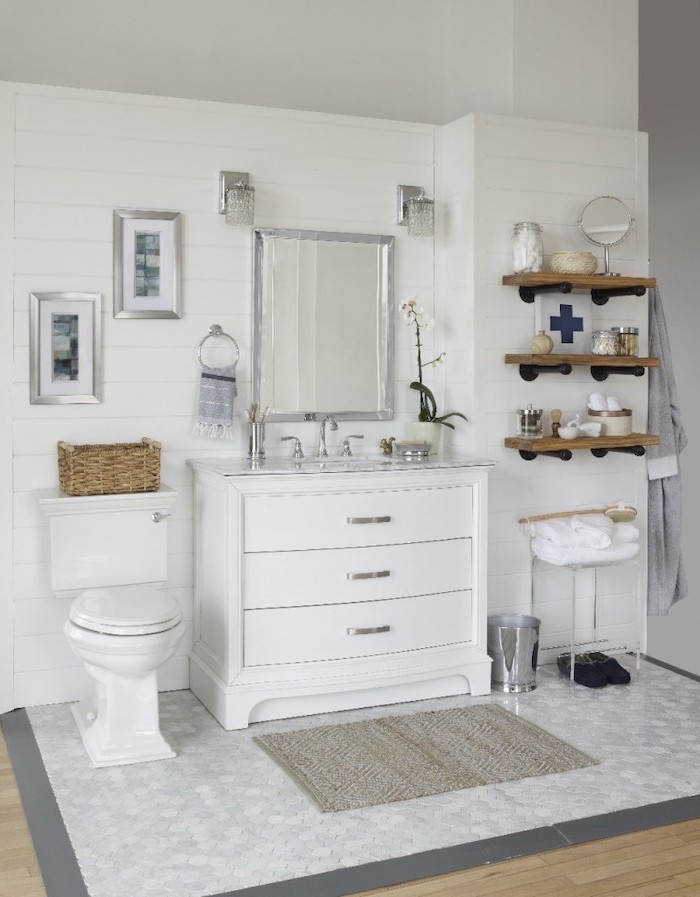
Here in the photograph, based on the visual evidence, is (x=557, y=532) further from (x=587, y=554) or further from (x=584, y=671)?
(x=584, y=671)

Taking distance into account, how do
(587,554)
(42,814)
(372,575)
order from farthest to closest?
1. (587,554)
2. (372,575)
3. (42,814)

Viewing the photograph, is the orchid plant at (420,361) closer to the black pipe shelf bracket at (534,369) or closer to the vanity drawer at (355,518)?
the black pipe shelf bracket at (534,369)

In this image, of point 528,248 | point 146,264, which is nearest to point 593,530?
point 528,248

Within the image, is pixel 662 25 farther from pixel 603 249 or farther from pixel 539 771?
pixel 539 771

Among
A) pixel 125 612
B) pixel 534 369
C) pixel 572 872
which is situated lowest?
pixel 572 872

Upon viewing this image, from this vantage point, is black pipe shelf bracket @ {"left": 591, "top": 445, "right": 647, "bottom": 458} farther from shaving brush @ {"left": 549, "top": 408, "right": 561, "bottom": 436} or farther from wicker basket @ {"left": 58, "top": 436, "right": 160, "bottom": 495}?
wicker basket @ {"left": 58, "top": 436, "right": 160, "bottom": 495}

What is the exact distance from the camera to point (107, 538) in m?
3.59

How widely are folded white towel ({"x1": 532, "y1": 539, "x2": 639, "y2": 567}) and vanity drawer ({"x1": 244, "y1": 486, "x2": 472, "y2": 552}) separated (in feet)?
1.28

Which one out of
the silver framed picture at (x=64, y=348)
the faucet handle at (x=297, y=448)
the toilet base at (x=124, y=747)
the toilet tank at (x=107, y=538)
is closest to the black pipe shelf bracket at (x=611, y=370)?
the faucet handle at (x=297, y=448)

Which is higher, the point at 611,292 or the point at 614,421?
the point at 611,292

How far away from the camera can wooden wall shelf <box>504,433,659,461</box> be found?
405 centimetres

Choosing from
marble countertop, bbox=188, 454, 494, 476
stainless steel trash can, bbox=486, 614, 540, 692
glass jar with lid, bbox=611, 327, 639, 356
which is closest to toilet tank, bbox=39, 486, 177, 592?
marble countertop, bbox=188, 454, 494, 476

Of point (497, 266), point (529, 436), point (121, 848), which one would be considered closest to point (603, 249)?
point (497, 266)

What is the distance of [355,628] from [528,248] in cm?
165
